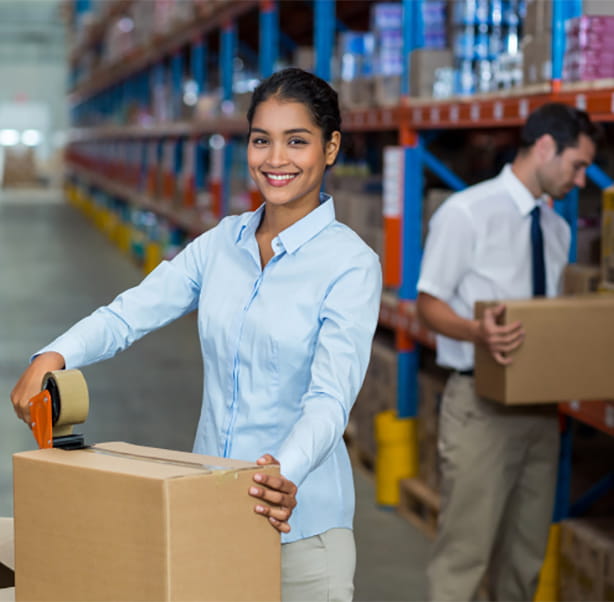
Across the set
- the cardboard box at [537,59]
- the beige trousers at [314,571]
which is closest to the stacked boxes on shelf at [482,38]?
the cardboard box at [537,59]

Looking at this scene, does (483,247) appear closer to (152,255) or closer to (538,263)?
(538,263)

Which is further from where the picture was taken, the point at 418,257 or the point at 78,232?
the point at 78,232

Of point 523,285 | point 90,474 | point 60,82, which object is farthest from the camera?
point 60,82

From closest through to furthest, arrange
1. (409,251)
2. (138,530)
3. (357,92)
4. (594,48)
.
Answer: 1. (138,530)
2. (594,48)
3. (409,251)
4. (357,92)

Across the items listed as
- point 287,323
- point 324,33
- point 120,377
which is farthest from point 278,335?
point 120,377

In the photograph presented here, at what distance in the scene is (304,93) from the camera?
6.15 ft

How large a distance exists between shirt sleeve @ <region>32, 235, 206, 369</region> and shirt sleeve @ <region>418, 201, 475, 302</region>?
4.45 ft

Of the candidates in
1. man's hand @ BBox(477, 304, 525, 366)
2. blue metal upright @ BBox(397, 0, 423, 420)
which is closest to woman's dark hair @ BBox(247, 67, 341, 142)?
man's hand @ BBox(477, 304, 525, 366)

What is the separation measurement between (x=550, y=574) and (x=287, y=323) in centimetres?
229

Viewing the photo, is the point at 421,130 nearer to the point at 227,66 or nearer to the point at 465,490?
the point at 465,490

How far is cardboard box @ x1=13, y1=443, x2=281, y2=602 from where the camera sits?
1.41 meters

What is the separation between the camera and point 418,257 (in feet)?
16.3

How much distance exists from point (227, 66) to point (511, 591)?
5.99 m

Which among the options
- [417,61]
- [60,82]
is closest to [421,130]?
[417,61]
